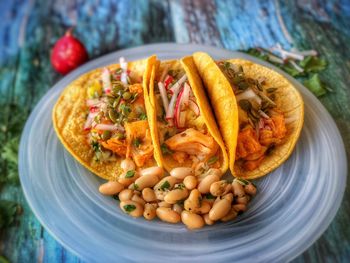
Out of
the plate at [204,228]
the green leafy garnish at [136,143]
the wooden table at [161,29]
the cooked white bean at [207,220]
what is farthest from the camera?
the wooden table at [161,29]

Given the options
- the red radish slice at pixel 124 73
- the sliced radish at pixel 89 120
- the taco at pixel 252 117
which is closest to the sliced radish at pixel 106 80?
the red radish slice at pixel 124 73

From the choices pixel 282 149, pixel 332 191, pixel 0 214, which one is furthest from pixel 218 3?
pixel 0 214

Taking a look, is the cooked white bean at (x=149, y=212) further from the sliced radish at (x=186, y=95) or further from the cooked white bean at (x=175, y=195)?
the sliced radish at (x=186, y=95)

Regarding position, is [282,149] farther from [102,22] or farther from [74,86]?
[102,22]

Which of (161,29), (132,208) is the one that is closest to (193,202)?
(132,208)

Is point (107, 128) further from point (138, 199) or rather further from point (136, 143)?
point (138, 199)

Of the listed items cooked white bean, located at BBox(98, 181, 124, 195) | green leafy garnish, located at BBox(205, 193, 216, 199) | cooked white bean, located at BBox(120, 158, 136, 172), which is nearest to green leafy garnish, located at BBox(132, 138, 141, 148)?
cooked white bean, located at BBox(120, 158, 136, 172)
